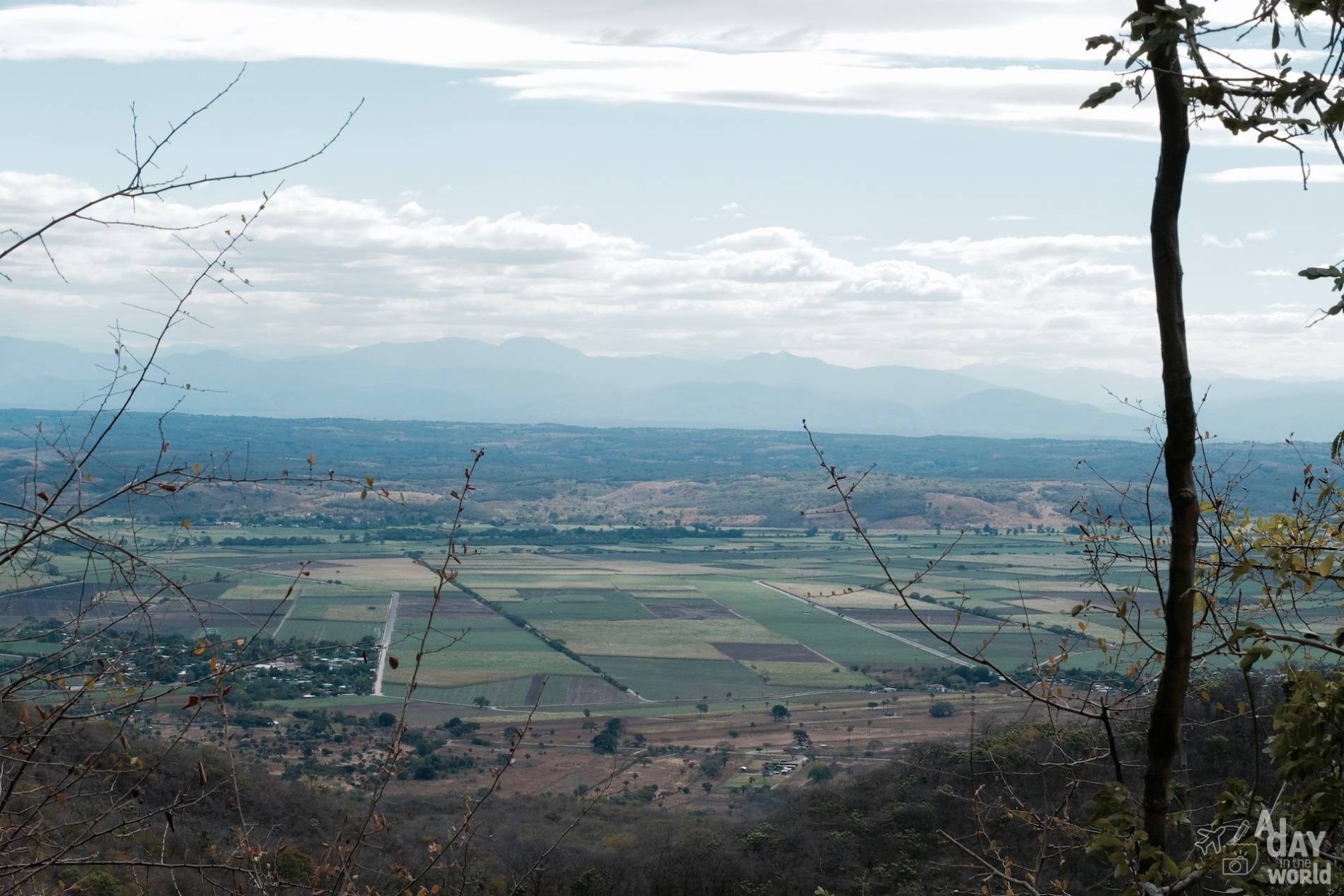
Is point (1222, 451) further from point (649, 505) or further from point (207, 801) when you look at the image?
point (649, 505)

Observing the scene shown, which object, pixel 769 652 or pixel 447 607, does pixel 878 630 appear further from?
pixel 447 607

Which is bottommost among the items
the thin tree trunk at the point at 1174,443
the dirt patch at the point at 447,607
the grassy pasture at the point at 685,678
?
the grassy pasture at the point at 685,678

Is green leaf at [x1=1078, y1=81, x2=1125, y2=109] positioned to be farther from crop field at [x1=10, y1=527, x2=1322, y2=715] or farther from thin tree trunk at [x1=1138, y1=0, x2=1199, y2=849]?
crop field at [x1=10, y1=527, x2=1322, y2=715]

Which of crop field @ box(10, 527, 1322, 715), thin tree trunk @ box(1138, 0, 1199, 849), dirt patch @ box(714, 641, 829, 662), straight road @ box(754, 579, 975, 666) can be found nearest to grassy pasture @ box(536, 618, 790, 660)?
crop field @ box(10, 527, 1322, 715)

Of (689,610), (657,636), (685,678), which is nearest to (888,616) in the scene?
(689,610)

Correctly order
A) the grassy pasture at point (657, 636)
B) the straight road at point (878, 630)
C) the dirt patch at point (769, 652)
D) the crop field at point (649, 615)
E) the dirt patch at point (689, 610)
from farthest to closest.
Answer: the dirt patch at point (689, 610) < the straight road at point (878, 630) < the grassy pasture at point (657, 636) < the dirt patch at point (769, 652) < the crop field at point (649, 615)

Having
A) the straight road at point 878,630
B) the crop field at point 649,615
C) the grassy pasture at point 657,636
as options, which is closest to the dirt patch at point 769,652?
the crop field at point 649,615

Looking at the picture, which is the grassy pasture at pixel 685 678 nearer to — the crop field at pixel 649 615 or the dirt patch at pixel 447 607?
the crop field at pixel 649 615
